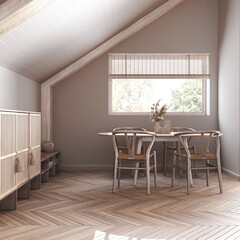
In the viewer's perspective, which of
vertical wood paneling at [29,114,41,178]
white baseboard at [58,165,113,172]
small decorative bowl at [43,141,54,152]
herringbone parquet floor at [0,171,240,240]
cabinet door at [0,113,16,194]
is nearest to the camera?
herringbone parquet floor at [0,171,240,240]

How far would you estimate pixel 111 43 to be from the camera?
19.0 feet

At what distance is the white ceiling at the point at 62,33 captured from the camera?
11.6 feet

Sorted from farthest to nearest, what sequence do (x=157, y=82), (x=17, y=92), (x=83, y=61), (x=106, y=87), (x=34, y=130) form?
(x=157, y=82)
(x=106, y=87)
(x=83, y=61)
(x=17, y=92)
(x=34, y=130)

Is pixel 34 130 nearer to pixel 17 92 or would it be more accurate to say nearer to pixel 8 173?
pixel 17 92

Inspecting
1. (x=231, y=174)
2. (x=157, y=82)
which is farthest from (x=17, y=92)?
(x=231, y=174)

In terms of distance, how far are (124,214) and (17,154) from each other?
4.22 feet

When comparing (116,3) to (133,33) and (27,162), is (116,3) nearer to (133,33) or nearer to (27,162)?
(133,33)

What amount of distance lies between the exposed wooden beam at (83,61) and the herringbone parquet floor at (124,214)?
1.61 meters

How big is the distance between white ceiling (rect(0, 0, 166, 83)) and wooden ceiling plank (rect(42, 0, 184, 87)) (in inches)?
4.0

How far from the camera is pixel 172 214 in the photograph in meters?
3.16

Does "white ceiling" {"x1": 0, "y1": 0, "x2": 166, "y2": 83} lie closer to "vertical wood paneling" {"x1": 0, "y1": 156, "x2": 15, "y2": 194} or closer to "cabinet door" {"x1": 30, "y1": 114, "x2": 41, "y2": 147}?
"cabinet door" {"x1": 30, "y1": 114, "x2": 41, "y2": 147}

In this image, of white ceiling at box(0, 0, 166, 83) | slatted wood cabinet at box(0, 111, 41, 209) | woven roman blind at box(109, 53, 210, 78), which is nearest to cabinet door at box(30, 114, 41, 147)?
slatted wood cabinet at box(0, 111, 41, 209)

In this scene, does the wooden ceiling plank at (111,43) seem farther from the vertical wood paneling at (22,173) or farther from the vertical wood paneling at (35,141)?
the vertical wood paneling at (22,173)

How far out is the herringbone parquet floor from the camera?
2.63 m
